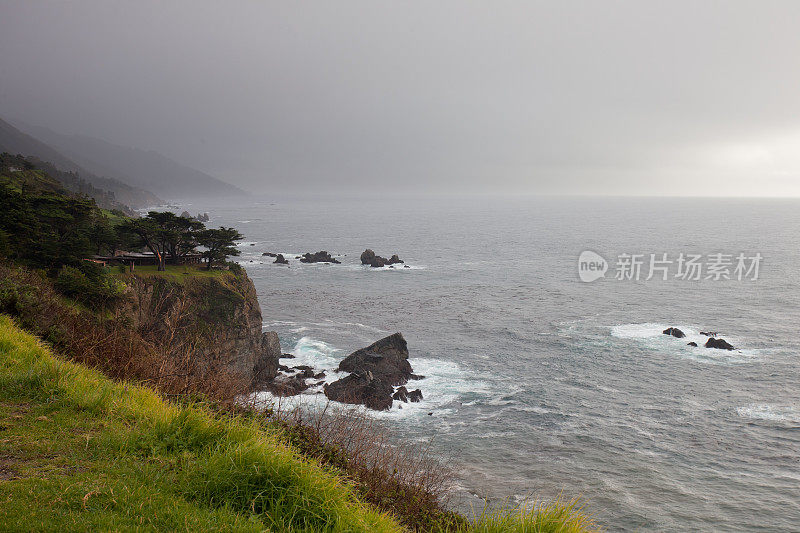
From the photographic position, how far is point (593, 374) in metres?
41.2

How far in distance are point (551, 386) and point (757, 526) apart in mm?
16150

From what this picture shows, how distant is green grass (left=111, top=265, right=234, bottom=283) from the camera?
130ft

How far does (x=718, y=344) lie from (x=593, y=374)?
1569 centimetres

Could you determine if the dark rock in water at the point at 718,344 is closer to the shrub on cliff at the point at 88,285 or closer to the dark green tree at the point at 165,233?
the dark green tree at the point at 165,233

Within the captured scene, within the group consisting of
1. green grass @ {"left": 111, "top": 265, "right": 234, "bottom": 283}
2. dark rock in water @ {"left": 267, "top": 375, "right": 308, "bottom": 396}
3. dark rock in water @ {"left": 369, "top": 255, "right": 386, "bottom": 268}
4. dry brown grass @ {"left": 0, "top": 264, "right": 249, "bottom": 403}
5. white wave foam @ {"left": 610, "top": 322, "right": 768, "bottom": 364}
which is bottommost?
dark rock in water @ {"left": 267, "top": 375, "right": 308, "bottom": 396}

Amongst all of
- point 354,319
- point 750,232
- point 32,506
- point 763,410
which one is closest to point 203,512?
point 32,506

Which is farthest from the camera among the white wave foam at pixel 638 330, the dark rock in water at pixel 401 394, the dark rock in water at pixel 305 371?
the white wave foam at pixel 638 330

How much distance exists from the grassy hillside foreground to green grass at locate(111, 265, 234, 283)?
→ 34.2m

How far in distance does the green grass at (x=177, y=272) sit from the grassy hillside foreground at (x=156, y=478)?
112 ft

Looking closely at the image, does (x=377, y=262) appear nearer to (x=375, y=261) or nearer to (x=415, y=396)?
(x=375, y=261)

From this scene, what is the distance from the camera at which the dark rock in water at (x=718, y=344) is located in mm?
46450

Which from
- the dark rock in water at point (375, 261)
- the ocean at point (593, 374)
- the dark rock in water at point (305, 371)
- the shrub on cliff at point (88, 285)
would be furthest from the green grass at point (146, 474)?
the dark rock in water at point (375, 261)

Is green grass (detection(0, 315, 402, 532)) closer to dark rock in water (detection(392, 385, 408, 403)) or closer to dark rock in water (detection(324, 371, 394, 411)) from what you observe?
dark rock in water (detection(324, 371, 394, 411))

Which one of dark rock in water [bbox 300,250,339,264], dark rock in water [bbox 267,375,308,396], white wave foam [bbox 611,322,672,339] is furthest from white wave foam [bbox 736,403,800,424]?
dark rock in water [bbox 300,250,339,264]
